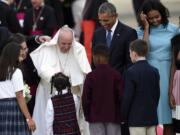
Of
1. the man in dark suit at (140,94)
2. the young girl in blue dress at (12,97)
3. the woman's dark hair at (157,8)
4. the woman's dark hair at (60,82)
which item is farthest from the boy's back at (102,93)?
the woman's dark hair at (157,8)

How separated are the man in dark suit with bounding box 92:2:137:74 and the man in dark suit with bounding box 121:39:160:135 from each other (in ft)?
2.62

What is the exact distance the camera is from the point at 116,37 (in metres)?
13.2

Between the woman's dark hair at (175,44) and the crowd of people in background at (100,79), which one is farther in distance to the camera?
the woman's dark hair at (175,44)

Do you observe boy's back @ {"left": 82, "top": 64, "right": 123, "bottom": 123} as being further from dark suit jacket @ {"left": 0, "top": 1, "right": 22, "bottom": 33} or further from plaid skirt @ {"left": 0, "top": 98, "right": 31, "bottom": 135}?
dark suit jacket @ {"left": 0, "top": 1, "right": 22, "bottom": 33}

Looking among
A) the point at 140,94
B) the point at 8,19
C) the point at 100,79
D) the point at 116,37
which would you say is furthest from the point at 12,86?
the point at 8,19

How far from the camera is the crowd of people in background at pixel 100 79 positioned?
1223 centimetres

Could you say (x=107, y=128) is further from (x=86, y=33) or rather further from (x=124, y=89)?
(x=86, y=33)

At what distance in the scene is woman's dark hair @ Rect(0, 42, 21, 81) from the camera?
12.2 m

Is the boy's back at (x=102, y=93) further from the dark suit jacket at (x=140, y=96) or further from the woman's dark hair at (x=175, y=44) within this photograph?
the woman's dark hair at (x=175, y=44)

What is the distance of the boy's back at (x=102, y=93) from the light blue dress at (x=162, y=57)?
919 mm

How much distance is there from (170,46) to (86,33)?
357 cm

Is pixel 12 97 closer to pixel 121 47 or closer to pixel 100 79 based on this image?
pixel 100 79

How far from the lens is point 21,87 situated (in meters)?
12.2

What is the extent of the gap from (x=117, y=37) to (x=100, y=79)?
3.38 feet
